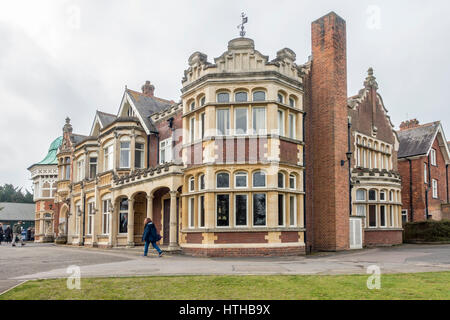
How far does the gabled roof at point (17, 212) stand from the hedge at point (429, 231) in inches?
2392

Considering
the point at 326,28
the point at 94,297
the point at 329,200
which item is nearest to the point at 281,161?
the point at 329,200

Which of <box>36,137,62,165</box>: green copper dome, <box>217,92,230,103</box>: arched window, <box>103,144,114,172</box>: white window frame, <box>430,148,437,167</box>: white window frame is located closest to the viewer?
<box>217,92,230,103</box>: arched window

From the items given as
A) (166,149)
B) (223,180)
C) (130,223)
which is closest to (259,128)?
(223,180)

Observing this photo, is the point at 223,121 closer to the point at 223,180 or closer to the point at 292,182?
the point at 223,180

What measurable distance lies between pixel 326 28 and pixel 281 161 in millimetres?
7415

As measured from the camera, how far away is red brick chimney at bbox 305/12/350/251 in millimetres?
20125

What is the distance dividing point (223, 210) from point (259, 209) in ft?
4.90

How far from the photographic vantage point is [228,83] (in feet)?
61.9

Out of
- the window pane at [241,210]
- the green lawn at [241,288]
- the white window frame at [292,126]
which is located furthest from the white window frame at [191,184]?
the green lawn at [241,288]

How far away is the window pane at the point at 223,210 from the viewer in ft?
59.5

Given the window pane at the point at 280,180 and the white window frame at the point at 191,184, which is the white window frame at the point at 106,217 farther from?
the window pane at the point at 280,180

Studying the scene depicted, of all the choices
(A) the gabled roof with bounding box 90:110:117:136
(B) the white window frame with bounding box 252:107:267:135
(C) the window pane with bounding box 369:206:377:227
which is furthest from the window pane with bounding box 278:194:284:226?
(A) the gabled roof with bounding box 90:110:117:136

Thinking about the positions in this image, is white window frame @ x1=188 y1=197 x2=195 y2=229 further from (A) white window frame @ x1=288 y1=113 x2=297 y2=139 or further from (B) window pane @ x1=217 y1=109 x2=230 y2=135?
(A) white window frame @ x1=288 y1=113 x2=297 y2=139

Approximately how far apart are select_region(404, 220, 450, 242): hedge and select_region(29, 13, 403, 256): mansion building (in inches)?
76.6
